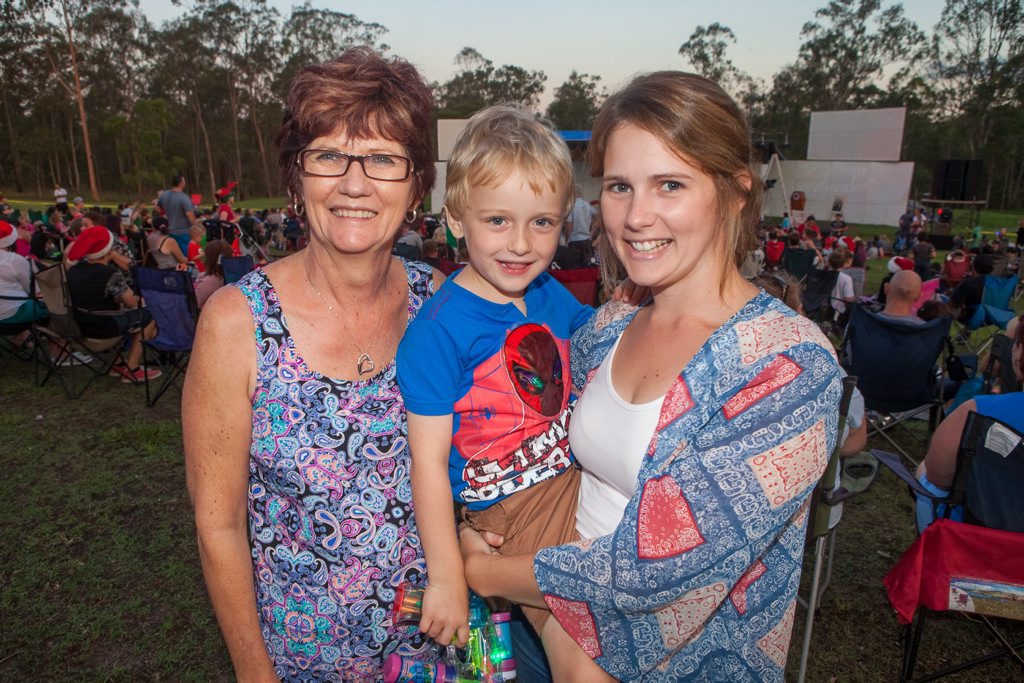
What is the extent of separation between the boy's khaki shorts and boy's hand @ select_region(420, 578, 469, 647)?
159 mm

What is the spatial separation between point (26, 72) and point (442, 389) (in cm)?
5972

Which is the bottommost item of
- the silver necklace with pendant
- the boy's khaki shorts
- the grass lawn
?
the grass lawn

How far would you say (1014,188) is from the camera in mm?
48375

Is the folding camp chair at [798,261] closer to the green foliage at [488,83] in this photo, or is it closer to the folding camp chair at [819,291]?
the folding camp chair at [819,291]

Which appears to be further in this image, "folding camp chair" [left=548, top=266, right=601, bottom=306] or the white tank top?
"folding camp chair" [left=548, top=266, right=601, bottom=306]

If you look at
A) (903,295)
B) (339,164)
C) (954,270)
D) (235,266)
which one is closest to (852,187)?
(954,270)

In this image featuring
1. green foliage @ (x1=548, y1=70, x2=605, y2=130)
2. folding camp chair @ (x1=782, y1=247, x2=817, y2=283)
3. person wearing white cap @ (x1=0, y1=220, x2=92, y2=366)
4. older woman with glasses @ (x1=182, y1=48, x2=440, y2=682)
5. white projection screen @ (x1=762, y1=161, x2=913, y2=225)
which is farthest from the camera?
green foliage @ (x1=548, y1=70, x2=605, y2=130)

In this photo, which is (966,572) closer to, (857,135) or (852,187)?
(852,187)

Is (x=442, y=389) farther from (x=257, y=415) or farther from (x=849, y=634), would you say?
(x=849, y=634)

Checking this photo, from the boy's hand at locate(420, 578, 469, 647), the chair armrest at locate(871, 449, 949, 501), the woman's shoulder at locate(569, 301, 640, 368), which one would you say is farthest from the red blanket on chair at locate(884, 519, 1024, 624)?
the boy's hand at locate(420, 578, 469, 647)

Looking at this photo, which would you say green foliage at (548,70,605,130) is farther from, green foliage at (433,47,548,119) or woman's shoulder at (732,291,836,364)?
woman's shoulder at (732,291,836,364)

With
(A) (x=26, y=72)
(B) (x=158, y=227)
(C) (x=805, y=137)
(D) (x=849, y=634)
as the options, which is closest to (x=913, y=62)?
(C) (x=805, y=137)

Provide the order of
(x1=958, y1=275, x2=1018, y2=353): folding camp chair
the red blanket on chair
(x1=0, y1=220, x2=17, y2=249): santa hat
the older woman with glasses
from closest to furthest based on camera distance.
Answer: the older woman with glasses → the red blanket on chair → (x1=0, y1=220, x2=17, y2=249): santa hat → (x1=958, y1=275, x2=1018, y2=353): folding camp chair

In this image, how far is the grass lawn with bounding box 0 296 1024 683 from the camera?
10.4ft
